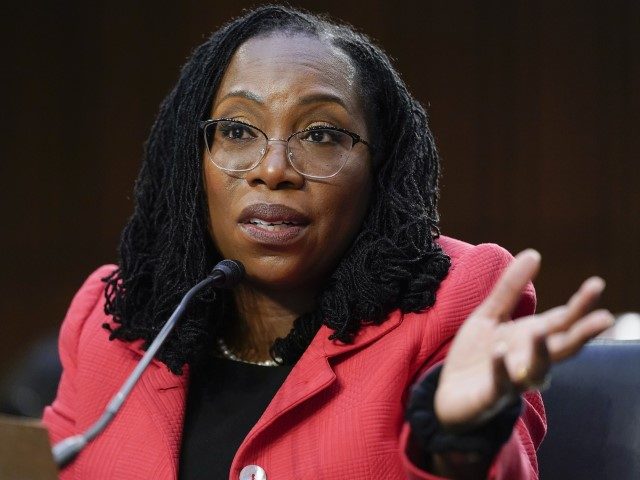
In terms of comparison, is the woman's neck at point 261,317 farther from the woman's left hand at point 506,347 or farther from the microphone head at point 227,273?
the woman's left hand at point 506,347

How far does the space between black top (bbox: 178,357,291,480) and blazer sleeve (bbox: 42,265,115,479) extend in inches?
9.1

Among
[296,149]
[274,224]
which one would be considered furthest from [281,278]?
[296,149]

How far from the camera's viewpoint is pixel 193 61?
1847 mm

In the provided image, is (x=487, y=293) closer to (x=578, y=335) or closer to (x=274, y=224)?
(x=274, y=224)

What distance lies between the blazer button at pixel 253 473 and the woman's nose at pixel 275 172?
44 centimetres

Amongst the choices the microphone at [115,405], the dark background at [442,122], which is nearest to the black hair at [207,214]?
the microphone at [115,405]

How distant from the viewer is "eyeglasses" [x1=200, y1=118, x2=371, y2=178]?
1.68 meters

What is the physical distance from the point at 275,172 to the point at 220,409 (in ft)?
1.40

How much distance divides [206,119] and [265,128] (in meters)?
0.14

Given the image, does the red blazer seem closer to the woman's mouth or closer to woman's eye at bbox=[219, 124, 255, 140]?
the woman's mouth

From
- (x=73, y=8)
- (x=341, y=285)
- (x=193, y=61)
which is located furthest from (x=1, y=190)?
(x=341, y=285)

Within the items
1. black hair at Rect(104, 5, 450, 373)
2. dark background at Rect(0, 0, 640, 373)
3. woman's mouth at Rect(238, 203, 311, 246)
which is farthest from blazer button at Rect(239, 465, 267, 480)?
dark background at Rect(0, 0, 640, 373)

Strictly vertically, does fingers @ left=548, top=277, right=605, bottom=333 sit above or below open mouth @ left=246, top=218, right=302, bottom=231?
above

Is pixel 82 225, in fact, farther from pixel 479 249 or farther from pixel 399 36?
pixel 479 249
